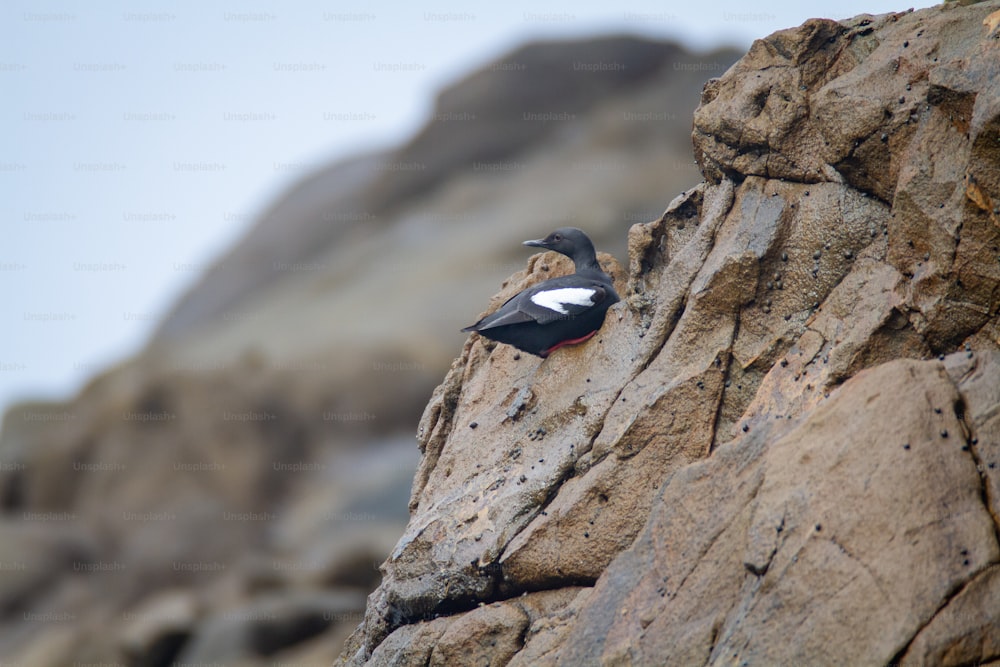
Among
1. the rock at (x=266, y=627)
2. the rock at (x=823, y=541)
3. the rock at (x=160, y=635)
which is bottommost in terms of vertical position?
the rock at (x=160, y=635)

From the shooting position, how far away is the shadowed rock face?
6.16 meters

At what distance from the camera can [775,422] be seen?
7184 millimetres

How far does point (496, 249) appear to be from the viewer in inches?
1293

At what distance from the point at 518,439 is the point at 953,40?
173 inches

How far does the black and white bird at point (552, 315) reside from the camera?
9.27 m

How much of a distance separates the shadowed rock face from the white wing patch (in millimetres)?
298

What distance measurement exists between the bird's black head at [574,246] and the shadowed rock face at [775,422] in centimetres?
95

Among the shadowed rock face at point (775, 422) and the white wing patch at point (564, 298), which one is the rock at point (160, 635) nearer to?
the shadowed rock face at point (775, 422)

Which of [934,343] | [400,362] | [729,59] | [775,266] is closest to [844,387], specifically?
[934,343]

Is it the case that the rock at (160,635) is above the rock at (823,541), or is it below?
below

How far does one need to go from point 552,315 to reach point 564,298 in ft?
0.56

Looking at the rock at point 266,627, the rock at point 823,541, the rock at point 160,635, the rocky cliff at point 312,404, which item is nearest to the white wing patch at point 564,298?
the rock at point 823,541

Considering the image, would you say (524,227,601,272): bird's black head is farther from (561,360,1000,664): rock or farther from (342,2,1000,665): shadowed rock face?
(561,360,1000,664): rock

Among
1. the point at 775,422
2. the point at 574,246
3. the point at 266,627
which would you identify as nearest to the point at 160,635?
the point at 266,627
